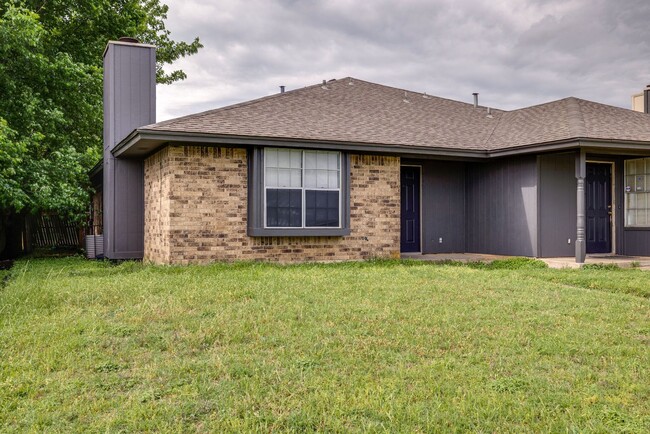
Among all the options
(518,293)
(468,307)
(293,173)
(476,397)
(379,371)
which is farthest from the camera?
(293,173)

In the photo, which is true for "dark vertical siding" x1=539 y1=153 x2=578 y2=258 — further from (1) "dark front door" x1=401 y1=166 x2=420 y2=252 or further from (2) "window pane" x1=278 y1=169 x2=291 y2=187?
(2) "window pane" x1=278 y1=169 x2=291 y2=187

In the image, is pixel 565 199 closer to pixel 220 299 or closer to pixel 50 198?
pixel 220 299

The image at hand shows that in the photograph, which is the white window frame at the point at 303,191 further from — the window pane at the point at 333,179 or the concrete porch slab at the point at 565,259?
the concrete porch slab at the point at 565,259

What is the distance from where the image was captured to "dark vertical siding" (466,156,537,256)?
38.0 feet

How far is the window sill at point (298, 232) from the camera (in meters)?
9.88

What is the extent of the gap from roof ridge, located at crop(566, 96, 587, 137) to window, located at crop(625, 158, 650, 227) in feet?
→ 5.77

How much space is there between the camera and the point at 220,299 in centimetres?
607

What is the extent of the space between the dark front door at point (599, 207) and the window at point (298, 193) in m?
6.00

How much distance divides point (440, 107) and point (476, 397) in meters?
12.8

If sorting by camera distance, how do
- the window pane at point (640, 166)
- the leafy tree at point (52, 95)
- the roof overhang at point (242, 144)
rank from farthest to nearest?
the window pane at point (640, 166) < the leafy tree at point (52, 95) < the roof overhang at point (242, 144)

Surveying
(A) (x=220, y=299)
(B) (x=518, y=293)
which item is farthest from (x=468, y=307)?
(A) (x=220, y=299)

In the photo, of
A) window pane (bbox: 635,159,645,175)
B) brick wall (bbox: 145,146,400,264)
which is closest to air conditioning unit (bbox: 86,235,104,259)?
brick wall (bbox: 145,146,400,264)

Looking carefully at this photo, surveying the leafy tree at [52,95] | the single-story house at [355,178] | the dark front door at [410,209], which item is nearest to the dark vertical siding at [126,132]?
the single-story house at [355,178]

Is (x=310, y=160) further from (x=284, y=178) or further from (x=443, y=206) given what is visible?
(x=443, y=206)
